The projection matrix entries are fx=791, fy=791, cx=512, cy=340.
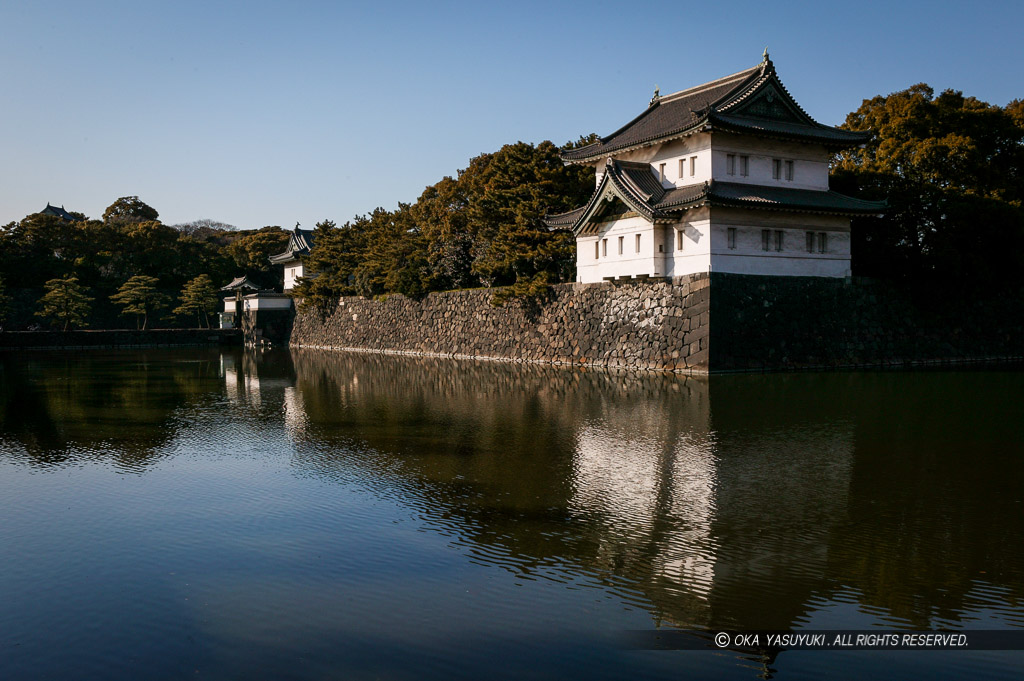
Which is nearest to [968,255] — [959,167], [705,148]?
[959,167]

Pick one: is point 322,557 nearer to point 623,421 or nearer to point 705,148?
point 623,421

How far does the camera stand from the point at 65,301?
2010 inches

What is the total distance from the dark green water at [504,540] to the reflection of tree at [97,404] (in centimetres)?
16

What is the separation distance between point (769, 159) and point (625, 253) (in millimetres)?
5938

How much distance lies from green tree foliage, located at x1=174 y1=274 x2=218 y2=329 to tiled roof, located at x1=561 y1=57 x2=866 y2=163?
126 ft

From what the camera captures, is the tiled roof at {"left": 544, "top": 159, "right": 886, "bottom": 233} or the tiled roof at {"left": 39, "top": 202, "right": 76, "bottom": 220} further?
the tiled roof at {"left": 39, "top": 202, "right": 76, "bottom": 220}

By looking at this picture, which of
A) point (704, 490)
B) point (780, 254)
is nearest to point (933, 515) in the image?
point (704, 490)

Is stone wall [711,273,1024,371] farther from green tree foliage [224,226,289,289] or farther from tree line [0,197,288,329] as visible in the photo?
green tree foliage [224,226,289,289]

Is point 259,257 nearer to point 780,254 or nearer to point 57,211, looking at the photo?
point 57,211

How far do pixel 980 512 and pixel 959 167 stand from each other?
81.9 feet

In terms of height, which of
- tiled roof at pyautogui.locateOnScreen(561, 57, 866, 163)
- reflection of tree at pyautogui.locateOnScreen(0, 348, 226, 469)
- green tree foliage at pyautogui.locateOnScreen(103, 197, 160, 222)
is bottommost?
reflection of tree at pyautogui.locateOnScreen(0, 348, 226, 469)

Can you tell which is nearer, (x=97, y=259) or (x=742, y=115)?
(x=742, y=115)

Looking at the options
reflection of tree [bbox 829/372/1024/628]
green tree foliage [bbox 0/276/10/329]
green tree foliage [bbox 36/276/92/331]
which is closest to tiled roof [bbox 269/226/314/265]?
green tree foliage [bbox 36/276/92/331]

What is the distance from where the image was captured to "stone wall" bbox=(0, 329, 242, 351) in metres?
48.9
